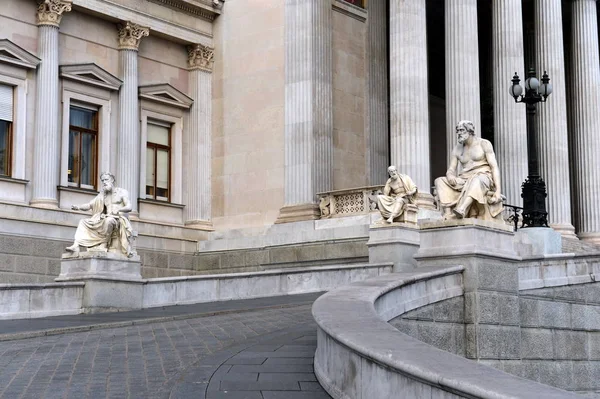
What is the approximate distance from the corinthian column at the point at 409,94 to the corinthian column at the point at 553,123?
5.40 metres

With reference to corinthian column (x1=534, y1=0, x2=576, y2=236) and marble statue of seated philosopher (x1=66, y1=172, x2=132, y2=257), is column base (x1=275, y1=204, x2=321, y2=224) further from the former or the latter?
marble statue of seated philosopher (x1=66, y1=172, x2=132, y2=257)

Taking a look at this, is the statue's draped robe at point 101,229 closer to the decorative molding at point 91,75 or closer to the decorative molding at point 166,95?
the decorative molding at point 91,75

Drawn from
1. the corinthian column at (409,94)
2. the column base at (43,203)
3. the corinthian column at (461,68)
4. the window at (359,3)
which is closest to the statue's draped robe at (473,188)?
the corinthian column at (409,94)

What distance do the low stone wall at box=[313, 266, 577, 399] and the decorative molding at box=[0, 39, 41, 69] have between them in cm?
1916

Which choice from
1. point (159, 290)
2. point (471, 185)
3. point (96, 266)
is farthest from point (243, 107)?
point (471, 185)

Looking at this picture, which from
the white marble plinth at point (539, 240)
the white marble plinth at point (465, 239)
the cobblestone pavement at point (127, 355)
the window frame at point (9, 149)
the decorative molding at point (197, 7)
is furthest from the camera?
the decorative molding at point (197, 7)

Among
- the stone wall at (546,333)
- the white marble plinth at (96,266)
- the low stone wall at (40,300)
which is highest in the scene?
the white marble plinth at (96,266)

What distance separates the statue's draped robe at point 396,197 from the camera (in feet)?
76.3

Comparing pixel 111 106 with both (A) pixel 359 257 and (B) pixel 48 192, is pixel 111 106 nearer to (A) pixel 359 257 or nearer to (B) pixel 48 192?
(B) pixel 48 192

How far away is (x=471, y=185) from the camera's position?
16.8 m

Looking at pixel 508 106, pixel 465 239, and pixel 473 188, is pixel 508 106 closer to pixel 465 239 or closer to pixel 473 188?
pixel 473 188

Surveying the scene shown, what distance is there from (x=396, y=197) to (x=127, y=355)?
449 inches

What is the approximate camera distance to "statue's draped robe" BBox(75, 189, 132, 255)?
21016 millimetres

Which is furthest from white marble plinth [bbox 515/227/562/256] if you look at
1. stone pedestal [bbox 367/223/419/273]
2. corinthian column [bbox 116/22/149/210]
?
corinthian column [bbox 116/22/149/210]
